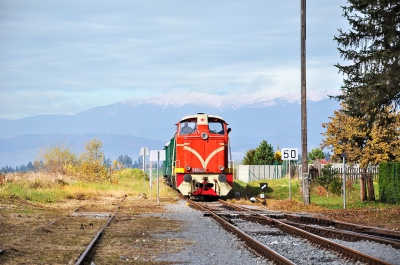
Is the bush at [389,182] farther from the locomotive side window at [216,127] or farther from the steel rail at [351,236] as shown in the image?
the steel rail at [351,236]

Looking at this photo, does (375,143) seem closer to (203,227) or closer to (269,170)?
(203,227)

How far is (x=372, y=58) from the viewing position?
1007 inches

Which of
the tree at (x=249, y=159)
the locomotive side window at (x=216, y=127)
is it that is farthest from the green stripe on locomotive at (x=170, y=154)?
the tree at (x=249, y=159)

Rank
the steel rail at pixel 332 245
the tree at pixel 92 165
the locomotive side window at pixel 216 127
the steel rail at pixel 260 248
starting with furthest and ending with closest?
the tree at pixel 92 165, the locomotive side window at pixel 216 127, the steel rail at pixel 260 248, the steel rail at pixel 332 245

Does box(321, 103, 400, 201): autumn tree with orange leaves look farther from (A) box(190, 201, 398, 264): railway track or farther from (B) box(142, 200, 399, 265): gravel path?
(B) box(142, 200, 399, 265): gravel path

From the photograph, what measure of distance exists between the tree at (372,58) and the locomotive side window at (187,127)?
879 cm

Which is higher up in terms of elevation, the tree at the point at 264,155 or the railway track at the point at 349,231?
the tree at the point at 264,155

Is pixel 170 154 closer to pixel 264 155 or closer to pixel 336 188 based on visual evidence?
pixel 336 188

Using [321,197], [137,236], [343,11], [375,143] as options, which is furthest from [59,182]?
[137,236]

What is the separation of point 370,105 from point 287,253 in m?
13.1

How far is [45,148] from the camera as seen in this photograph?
70.1 metres

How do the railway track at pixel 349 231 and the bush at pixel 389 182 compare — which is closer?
the railway track at pixel 349 231

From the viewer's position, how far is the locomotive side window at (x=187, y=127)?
3266cm

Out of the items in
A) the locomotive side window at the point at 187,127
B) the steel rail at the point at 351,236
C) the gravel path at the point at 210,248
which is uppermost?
the locomotive side window at the point at 187,127
